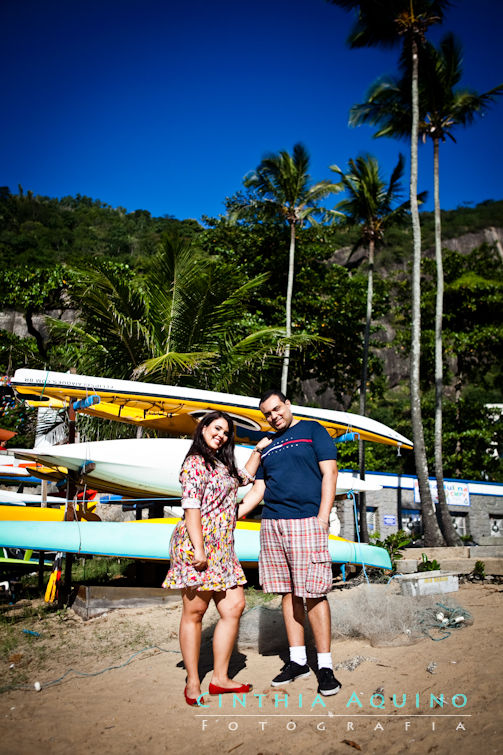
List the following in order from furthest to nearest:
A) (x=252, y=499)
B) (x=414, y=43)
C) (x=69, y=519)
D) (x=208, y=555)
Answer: (x=414, y=43)
(x=69, y=519)
(x=252, y=499)
(x=208, y=555)

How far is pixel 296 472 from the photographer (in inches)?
125

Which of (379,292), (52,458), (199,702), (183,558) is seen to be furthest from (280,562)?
(379,292)

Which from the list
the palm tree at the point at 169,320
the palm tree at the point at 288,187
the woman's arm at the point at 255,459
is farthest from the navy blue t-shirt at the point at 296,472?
the palm tree at the point at 288,187

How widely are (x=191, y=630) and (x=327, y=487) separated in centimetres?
109

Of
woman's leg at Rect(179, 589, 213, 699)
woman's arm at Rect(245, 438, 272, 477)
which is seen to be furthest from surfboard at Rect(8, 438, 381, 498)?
woman's leg at Rect(179, 589, 213, 699)

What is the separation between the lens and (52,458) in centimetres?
625

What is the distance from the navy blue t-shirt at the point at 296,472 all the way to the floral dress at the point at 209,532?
28 centimetres

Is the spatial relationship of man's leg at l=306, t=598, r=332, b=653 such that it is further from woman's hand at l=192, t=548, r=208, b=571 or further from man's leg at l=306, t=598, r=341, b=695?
woman's hand at l=192, t=548, r=208, b=571

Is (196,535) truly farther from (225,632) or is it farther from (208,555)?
(225,632)

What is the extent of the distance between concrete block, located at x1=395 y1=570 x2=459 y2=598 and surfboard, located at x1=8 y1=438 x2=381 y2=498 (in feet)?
8.60

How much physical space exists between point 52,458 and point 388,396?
46.0 meters

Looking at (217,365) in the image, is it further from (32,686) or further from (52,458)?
(32,686)

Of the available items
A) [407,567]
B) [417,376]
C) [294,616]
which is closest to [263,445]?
[294,616]

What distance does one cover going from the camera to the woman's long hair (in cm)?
302
